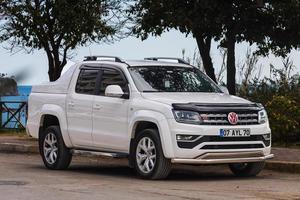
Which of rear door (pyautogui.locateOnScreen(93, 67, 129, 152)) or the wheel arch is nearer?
the wheel arch

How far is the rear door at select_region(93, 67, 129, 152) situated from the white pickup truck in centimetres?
2

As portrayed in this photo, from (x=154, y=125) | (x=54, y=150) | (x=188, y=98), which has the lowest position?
(x=54, y=150)

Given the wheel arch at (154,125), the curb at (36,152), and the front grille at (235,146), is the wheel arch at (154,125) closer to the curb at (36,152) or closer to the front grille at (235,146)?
the front grille at (235,146)

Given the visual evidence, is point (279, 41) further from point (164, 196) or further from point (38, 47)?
point (164, 196)

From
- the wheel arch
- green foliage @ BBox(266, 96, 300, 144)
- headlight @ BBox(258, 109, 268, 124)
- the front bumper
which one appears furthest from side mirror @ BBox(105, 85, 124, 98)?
green foliage @ BBox(266, 96, 300, 144)

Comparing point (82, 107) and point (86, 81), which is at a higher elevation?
point (86, 81)

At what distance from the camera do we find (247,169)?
11719 millimetres

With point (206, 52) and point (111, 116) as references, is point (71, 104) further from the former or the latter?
point (206, 52)

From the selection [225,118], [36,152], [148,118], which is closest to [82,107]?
[148,118]

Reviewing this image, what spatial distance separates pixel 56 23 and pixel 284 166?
8475 mm

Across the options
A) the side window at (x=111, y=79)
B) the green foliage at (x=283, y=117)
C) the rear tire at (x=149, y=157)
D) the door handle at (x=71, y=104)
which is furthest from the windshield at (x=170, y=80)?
the green foliage at (x=283, y=117)

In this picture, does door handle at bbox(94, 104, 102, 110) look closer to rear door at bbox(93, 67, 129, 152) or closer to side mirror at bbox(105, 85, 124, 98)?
rear door at bbox(93, 67, 129, 152)

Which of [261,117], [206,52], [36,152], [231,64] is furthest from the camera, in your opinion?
[206,52]

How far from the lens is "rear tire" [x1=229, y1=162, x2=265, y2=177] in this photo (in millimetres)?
11625
